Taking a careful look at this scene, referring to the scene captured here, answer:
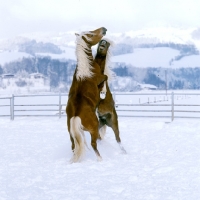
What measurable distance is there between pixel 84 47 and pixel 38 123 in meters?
5.89

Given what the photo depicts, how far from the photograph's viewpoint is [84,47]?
4.84 meters

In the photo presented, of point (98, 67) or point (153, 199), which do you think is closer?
point (153, 199)

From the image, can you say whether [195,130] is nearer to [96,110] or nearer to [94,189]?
[96,110]

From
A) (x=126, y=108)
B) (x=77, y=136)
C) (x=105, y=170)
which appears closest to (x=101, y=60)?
(x=77, y=136)

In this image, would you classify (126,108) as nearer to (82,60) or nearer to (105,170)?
(82,60)

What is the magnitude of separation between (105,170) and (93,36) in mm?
1848

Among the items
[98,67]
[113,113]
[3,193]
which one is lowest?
[3,193]

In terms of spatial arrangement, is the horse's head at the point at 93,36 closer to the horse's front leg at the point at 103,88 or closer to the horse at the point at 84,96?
the horse at the point at 84,96

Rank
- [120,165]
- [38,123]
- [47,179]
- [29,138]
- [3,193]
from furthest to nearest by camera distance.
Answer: [38,123] < [29,138] < [120,165] < [47,179] < [3,193]

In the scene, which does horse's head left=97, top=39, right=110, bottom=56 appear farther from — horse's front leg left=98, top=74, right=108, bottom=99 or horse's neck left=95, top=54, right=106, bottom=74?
horse's front leg left=98, top=74, right=108, bottom=99

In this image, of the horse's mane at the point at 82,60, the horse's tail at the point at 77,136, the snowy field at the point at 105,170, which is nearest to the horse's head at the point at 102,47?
the horse's mane at the point at 82,60

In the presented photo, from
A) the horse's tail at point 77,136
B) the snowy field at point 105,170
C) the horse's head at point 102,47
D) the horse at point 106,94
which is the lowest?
the snowy field at point 105,170

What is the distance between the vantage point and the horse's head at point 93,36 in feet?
16.0

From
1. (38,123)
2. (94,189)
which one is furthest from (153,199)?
(38,123)
